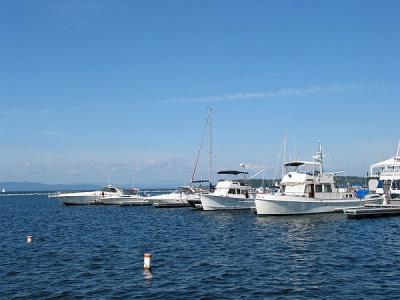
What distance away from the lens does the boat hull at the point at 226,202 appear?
6744 centimetres

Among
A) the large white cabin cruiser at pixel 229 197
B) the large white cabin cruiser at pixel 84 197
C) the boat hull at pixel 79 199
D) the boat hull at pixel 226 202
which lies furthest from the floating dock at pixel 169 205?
the boat hull at pixel 79 199

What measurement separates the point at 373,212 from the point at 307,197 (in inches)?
292

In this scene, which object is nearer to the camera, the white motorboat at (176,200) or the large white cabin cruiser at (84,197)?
the white motorboat at (176,200)

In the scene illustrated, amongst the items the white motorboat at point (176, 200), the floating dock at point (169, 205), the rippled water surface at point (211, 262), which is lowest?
the rippled water surface at point (211, 262)

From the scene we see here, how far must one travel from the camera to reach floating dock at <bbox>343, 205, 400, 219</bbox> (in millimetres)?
52812

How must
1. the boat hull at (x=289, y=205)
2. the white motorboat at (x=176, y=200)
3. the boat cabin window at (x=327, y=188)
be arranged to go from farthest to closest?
the white motorboat at (x=176, y=200) < the boat cabin window at (x=327, y=188) < the boat hull at (x=289, y=205)

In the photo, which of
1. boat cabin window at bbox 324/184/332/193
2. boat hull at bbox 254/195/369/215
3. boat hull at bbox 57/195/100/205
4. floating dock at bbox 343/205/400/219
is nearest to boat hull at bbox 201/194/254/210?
boat hull at bbox 254/195/369/215

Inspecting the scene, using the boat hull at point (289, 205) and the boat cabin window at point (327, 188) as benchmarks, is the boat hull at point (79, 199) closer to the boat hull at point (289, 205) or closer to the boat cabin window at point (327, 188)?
the boat hull at point (289, 205)

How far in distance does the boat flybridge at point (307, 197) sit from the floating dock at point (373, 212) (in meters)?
3.33

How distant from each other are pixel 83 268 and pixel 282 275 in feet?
35.9

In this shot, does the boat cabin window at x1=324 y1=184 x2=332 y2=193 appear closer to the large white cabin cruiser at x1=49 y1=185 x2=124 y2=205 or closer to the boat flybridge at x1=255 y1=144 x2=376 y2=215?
the boat flybridge at x1=255 y1=144 x2=376 y2=215

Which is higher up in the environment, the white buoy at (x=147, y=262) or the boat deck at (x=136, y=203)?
the boat deck at (x=136, y=203)

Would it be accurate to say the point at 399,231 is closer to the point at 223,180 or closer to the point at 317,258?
the point at 317,258

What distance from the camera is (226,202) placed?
67.6 meters
